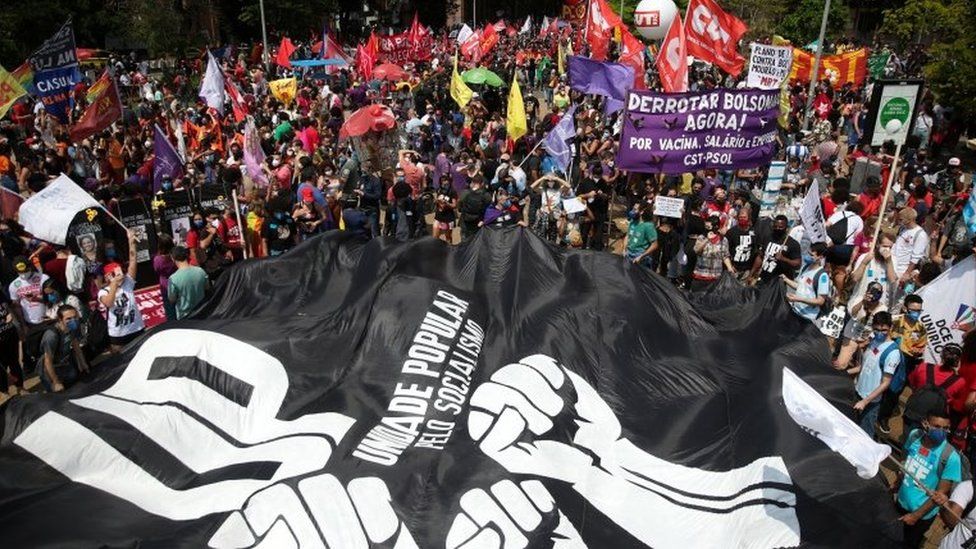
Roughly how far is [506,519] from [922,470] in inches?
125

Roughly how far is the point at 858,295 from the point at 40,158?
1574cm

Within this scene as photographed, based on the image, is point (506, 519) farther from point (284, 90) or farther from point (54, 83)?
point (284, 90)

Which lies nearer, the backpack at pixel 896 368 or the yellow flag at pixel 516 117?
the backpack at pixel 896 368

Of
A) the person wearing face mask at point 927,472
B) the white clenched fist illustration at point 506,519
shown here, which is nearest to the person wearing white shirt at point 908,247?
the person wearing face mask at point 927,472

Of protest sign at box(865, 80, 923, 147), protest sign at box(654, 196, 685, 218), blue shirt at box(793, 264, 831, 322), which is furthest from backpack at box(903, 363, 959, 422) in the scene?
protest sign at box(865, 80, 923, 147)

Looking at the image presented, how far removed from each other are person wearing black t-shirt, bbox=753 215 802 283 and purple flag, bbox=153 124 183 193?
8963 mm

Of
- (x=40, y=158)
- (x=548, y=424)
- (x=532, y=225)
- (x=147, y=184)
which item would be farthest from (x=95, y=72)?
(x=548, y=424)

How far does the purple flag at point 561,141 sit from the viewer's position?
13.1m

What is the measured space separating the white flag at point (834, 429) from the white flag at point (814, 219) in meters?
4.37

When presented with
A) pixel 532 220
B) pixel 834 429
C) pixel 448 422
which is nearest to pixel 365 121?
pixel 532 220

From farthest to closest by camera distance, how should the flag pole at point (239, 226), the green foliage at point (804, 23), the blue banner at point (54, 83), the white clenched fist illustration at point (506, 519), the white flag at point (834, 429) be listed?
the green foliage at point (804, 23), the blue banner at point (54, 83), the flag pole at point (239, 226), the white clenched fist illustration at point (506, 519), the white flag at point (834, 429)

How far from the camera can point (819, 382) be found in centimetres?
681

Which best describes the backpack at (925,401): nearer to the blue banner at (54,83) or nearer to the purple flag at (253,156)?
the purple flag at (253,156)

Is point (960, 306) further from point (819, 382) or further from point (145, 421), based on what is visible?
point (145, 421)
